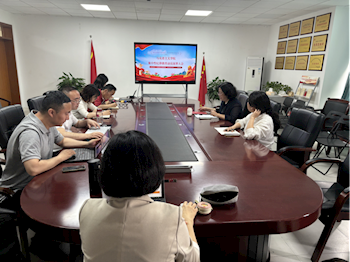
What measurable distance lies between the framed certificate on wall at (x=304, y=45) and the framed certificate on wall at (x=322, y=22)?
9.8 inches

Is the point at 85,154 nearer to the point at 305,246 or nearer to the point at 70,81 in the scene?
the point at 305,246

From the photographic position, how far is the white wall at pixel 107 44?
6.11 meters

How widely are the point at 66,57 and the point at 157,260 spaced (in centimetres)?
664

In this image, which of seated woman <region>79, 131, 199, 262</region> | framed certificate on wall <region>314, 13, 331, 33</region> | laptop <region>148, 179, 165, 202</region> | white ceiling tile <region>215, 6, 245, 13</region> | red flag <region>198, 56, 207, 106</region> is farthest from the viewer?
red flag <region>198, 56, 207, 106</region>

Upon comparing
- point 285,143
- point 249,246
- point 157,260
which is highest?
point 157,260

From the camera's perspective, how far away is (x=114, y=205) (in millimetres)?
726

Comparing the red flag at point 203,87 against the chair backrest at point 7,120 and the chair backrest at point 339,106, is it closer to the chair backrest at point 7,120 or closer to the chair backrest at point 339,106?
the chair backrest at point 339,106

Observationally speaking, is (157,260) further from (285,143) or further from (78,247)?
(285,143)

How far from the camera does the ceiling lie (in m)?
4.43

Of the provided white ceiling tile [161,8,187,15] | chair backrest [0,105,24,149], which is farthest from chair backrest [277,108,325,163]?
white ceiling tile [161,8,187,15]

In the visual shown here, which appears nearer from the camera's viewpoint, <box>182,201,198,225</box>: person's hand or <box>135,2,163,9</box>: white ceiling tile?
<box>182,201,198,225</box>: person's hand

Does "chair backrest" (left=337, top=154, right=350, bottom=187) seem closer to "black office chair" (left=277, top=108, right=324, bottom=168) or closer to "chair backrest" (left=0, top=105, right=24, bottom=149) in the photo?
"black office chair" (left=277, top=108, right=324, bottom=168)

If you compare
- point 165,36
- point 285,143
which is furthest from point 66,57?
point 285,143

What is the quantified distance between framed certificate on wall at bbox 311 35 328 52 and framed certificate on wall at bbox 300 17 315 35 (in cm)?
29
